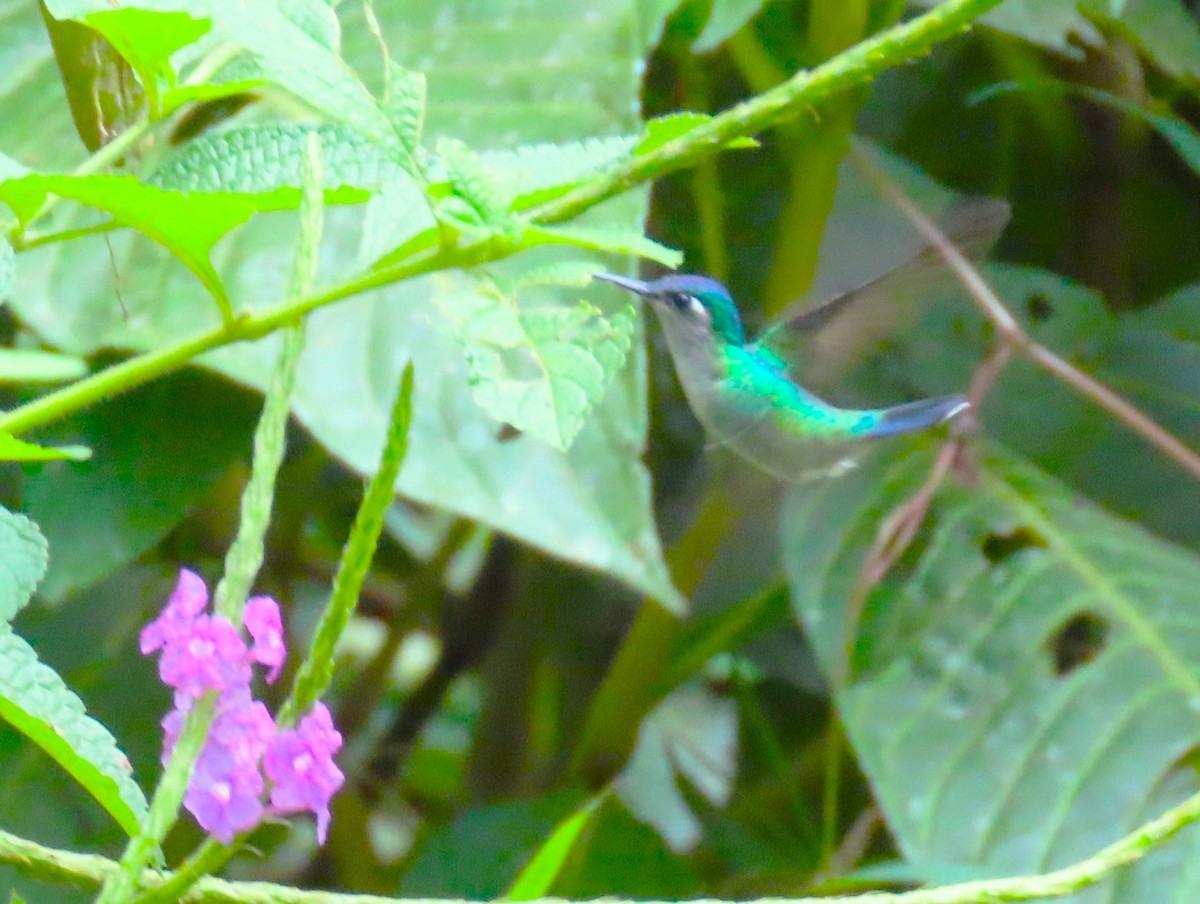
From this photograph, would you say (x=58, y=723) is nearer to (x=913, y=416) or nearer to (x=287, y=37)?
(x=287, y=37)

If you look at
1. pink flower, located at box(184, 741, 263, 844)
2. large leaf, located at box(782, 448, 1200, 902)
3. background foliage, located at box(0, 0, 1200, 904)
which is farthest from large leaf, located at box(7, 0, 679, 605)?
pink flower, located at box(184, 741, 263, 844)

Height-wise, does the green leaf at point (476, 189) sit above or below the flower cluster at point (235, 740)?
above

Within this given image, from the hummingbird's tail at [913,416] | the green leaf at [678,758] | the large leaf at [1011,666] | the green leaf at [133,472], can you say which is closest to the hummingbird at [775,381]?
the hummingbird's tail at [913,416]

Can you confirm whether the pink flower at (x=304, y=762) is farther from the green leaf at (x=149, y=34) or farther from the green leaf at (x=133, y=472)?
the green leaf at (x=133, y=472)

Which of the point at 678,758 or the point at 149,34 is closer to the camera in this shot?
the point at 149,34

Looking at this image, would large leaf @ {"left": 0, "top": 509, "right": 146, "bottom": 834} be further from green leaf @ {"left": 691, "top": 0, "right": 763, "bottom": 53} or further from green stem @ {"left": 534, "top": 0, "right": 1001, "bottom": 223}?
green leaf @ {"left": 691, "top": 0, "right": 763, "bottom": 53}

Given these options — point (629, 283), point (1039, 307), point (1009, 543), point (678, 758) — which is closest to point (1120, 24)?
point (1039, 307)

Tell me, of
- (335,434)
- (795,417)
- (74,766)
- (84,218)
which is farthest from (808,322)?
(74,766)

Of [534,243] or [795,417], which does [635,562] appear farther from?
[534,243]
